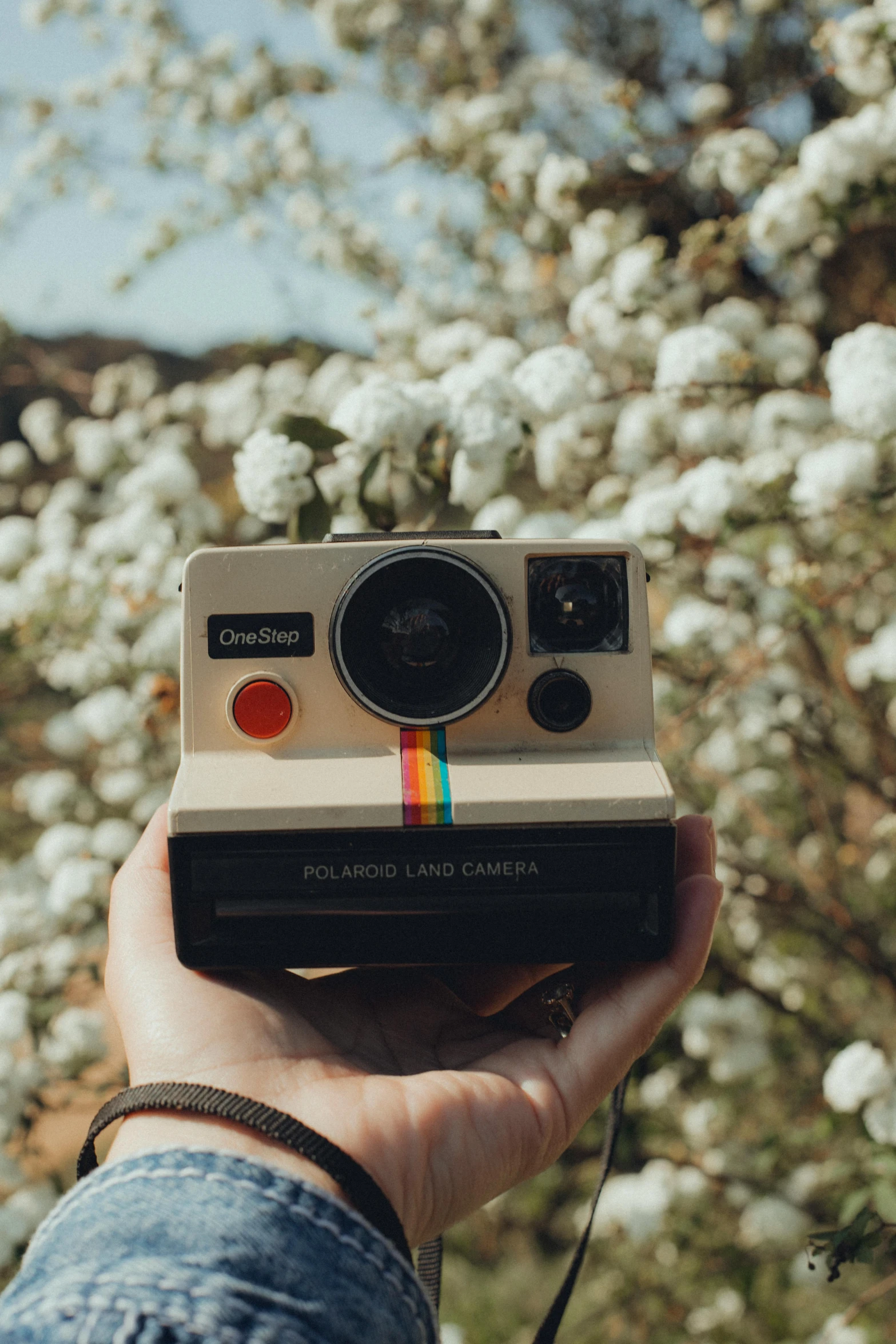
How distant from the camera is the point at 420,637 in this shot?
127 cm

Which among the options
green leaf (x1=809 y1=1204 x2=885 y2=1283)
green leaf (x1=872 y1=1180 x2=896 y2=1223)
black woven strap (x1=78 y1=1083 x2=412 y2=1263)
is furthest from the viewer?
green leaf (x1=872 y1=1180 x2=896 y2=1223)

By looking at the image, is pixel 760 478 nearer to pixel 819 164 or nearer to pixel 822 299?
pixel 819 164

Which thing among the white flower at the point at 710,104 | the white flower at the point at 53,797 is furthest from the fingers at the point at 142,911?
the white flower at the point at 710,104

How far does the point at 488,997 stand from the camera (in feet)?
4.59

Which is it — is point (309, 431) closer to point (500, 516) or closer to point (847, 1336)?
point (500, 516)

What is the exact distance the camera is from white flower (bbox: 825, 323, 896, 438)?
1772mm

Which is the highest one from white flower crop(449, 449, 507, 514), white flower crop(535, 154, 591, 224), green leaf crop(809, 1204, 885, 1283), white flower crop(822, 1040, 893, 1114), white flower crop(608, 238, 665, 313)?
white flower crop(535, 154, 591, 224)

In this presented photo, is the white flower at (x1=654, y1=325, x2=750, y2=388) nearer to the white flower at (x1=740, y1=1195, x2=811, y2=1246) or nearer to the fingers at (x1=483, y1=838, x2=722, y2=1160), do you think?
the fingers at (x1=483, y1=838, x2=722, y2=1160)

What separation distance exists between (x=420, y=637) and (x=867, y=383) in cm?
97

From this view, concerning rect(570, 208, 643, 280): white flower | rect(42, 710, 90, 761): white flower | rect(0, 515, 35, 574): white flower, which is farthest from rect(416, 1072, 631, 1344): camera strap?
rect(0, 515, 35, 574): white flower

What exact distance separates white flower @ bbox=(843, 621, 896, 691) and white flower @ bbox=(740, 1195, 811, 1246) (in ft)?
3.86

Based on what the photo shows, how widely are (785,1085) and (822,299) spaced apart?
7.63ft

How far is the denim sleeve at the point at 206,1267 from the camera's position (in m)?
0.76

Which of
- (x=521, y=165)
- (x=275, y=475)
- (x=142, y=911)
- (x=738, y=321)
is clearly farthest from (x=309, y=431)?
(x=521, y=165)
